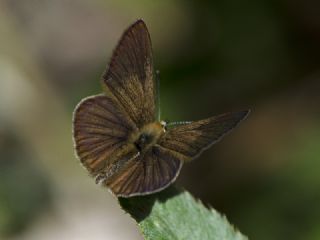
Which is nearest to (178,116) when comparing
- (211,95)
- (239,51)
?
(211,95)

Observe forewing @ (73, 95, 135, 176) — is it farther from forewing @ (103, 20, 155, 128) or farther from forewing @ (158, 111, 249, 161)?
forewing @ (158, 111, 249, 161)

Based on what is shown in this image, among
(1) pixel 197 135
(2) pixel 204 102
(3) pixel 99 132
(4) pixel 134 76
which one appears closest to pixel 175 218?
(1) pixel 197 135

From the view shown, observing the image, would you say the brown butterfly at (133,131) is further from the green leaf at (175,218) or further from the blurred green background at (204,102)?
the blurred green background at (204,102)

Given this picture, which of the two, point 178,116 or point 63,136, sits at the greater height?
point 63,136

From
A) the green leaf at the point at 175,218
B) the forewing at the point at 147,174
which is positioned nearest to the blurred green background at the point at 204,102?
the green leaf at the point at 175,218

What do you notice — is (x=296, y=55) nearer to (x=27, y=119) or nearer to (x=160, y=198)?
(x=27, y=119)

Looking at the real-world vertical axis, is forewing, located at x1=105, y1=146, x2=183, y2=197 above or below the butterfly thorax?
below

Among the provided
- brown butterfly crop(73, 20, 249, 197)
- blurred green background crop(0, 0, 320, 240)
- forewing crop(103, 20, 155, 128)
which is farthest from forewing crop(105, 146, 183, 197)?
blurred green background crop(0, 0, 320, 240)
